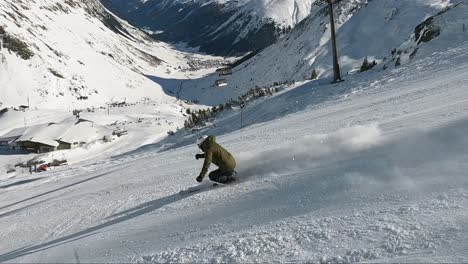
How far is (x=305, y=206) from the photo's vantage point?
673cm

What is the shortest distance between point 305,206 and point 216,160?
2984 mm

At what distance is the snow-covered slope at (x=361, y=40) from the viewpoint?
23.8 meters

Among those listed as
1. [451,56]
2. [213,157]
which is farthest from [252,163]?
[451,56]

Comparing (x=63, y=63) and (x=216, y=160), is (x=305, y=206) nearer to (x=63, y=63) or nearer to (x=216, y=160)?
(x=216, y=160)

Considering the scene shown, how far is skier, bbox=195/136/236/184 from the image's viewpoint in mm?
9047

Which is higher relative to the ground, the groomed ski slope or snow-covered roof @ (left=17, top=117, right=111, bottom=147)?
snow-covered roof @ (left=17, top=117, right=111, bottom=147)

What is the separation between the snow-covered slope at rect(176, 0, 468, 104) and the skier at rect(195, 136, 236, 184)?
15.8 m

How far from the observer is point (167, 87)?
122000 mm

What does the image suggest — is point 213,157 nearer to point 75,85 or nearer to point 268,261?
point 268,261

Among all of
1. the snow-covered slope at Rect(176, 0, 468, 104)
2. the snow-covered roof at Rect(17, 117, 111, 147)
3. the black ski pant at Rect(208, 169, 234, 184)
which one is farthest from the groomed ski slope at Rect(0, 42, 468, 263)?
the snow-covered roof at Rect(17, 117, 111, 147)

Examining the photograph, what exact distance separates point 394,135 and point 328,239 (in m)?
4.04

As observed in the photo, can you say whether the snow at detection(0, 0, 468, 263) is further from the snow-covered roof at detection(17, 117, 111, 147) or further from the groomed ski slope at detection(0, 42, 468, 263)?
the snow-covered roof at detection(17, 117, 111, 147)

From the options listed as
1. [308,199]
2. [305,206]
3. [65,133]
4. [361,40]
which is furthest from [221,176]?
[65,133]

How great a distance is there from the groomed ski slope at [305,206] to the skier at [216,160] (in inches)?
12.5
